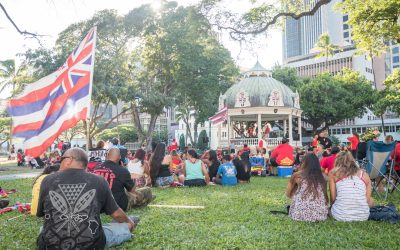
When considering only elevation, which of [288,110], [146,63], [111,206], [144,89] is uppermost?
[146,63]

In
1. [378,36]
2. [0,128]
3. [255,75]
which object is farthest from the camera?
[0,128]

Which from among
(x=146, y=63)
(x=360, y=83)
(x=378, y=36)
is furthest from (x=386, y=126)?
(x=378, y=36)

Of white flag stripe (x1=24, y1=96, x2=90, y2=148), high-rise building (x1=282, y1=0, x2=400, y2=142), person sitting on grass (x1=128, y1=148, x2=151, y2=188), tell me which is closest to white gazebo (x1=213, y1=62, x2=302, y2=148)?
high-rise building (x1=282, y1=0, x2=400, y2=142)

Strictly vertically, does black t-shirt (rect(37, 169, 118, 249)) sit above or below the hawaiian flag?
below

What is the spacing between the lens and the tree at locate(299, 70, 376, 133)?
4909 centimetres

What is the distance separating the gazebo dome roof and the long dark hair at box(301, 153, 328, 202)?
23728 mm

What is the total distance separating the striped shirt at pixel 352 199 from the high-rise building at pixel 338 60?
31.0ft

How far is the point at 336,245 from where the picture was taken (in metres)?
5.20

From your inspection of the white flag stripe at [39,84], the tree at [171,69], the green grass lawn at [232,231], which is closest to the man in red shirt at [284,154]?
the green grass lawn at [232,231]

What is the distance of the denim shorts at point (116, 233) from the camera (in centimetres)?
499

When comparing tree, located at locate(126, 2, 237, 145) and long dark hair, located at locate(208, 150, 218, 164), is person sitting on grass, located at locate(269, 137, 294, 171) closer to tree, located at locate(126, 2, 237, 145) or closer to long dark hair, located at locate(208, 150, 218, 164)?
long dark hair, located at locate(208, 150, 218, 164)

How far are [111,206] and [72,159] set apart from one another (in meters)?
0.69

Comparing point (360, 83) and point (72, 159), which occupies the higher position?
point (360, 83)

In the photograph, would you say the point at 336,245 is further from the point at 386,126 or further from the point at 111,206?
the point at 386,126
